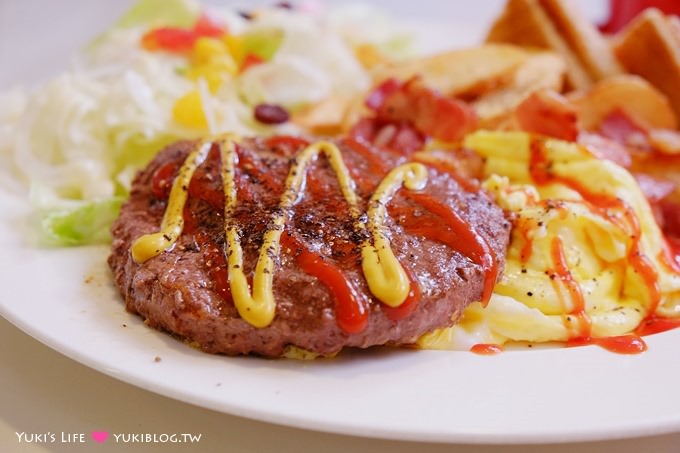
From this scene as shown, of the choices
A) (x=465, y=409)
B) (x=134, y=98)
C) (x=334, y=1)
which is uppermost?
(x=465, y=409)

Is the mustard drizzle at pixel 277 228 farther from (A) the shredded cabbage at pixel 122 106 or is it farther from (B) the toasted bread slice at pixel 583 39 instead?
(B) the toasted bread slice at pixel 583 39

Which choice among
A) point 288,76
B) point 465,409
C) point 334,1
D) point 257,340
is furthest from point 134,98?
point 334,1

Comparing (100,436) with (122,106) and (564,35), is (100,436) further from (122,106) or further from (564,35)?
(564,35)

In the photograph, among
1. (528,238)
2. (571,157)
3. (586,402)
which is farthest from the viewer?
(571,157)

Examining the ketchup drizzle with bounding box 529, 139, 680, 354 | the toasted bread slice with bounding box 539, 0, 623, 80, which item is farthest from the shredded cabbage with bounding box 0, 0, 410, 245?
the ketchup drizzle with bounding box 529, 139, 680, 354

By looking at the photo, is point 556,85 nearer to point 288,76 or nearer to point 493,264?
point 288,76

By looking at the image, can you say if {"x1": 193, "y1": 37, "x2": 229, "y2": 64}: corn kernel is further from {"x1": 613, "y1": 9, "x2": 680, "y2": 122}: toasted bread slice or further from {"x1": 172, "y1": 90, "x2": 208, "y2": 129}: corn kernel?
{"x1": 613, "y1": 9, "x2": 680, "y2": 122}: toasted bread slice
